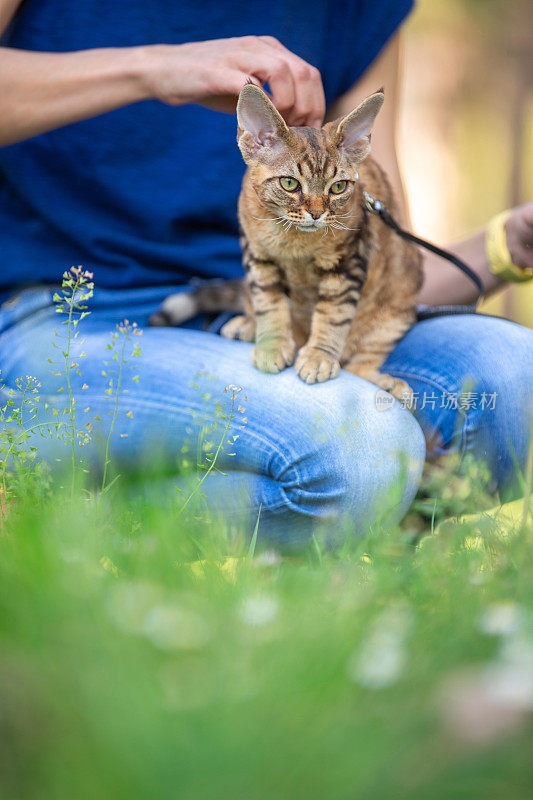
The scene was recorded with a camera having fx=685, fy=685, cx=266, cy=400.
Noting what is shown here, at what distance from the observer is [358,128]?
131 cm

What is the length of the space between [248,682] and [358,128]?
105cm

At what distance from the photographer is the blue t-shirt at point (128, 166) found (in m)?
1.74

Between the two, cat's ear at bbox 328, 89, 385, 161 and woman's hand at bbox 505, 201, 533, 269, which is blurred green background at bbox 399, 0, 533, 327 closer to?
woman's hand at bbox 505, 201, 533, 269

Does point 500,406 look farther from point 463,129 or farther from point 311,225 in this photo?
point 463,129

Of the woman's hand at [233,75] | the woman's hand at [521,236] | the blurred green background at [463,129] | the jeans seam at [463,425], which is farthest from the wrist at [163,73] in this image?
the blurred green background at [463,129]

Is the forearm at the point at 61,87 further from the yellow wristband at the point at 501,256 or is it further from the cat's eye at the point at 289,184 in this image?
the yellow wristband at the point at 501,256

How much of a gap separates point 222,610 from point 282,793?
0.26 m

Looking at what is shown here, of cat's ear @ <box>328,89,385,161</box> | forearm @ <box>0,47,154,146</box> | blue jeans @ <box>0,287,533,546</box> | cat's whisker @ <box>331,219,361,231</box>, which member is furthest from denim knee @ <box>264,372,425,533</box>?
forearm @ <box>0,47,154,146</box>

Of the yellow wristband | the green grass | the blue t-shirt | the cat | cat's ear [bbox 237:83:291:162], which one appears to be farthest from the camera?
the yellow wristband

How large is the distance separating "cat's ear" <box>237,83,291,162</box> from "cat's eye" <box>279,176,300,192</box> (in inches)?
2.5

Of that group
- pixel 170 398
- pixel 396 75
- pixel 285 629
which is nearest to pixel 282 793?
pixel 285 629

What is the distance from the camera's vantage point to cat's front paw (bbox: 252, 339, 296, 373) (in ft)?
5.13

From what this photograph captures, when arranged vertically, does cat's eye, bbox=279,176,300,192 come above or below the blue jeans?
above

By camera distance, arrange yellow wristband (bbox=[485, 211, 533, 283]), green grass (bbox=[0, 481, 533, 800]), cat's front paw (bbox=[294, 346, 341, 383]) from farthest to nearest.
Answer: yellow wristband (bbox=[485, 211, 533, 283]), cat's front paw (bbox=[294, 346, 341, 383]), green grass (bbox=[0, 481, 533, 800])
